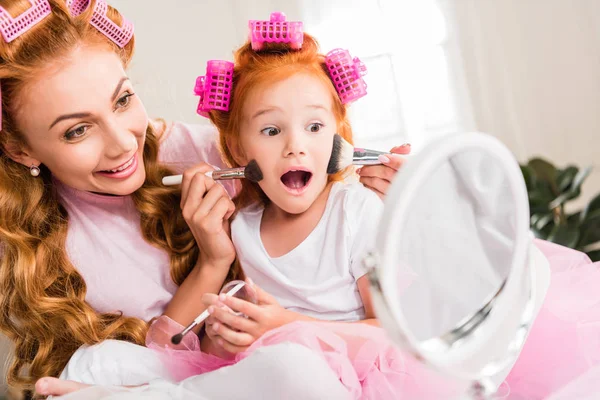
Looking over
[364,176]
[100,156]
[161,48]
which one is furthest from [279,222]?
[161,48]

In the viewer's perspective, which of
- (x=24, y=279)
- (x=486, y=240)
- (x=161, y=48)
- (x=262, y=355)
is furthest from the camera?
(x=161, y=48)

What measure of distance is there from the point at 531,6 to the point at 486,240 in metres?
1.99

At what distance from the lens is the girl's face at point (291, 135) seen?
1.25 m

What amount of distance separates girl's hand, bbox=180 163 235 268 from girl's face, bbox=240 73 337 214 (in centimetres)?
11

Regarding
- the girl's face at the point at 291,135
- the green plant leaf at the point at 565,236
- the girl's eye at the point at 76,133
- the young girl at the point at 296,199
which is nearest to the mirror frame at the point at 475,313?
the young girl at the point at 296,199

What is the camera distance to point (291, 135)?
1.24m

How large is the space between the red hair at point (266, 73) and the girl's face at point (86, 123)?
17cm

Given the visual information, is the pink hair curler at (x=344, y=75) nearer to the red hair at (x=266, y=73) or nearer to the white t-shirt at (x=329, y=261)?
the red hair at (x=266, y=73)

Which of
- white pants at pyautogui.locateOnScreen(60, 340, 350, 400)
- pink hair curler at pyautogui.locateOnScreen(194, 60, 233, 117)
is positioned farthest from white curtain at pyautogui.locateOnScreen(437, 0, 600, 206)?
white pants at pyautogui.locateOnScreen(60, 340, 350, 400)

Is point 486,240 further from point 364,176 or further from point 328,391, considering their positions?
point 364,176

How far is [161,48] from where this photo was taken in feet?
6.93

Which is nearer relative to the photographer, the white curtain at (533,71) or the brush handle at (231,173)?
the brush handle at (231,173)

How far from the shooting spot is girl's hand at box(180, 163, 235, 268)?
4.38ft

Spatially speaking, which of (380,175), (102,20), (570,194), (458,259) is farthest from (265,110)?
(570,194)
